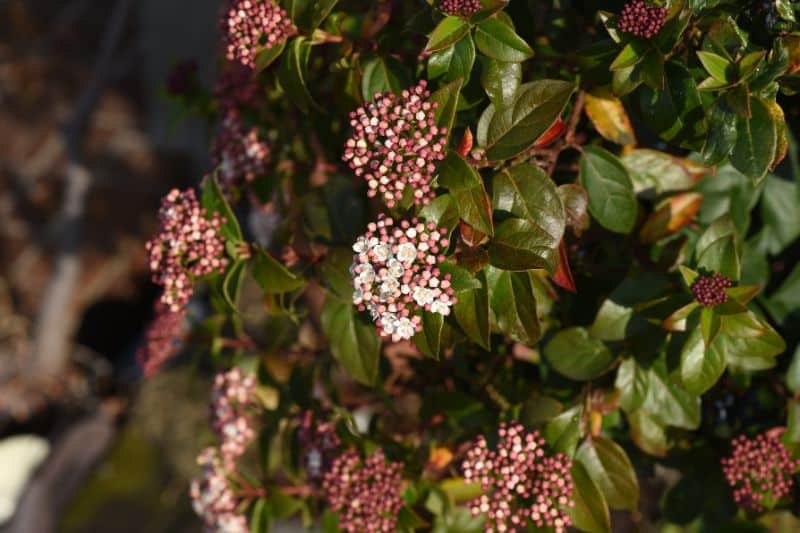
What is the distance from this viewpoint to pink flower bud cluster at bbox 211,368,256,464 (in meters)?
1.06

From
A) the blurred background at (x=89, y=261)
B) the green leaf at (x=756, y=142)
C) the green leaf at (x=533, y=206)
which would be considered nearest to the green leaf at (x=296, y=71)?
the green leaf at (x=533, y=206)

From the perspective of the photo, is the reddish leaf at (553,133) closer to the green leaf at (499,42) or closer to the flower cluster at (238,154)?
the green leaf at (499,42)

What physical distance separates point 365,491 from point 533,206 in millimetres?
374

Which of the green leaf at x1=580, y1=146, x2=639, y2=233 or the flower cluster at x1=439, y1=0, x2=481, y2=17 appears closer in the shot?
the flower cluster at x1=439, y1=0, x2=481, y2=17

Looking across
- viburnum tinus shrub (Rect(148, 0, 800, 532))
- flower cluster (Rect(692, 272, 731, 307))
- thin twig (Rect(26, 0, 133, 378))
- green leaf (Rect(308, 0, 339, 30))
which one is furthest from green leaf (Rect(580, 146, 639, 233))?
thin twig (Rect(26, 0, 133, 378))

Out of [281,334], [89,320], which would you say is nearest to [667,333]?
[281,334]

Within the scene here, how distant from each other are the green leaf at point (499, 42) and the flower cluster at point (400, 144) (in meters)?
0.08

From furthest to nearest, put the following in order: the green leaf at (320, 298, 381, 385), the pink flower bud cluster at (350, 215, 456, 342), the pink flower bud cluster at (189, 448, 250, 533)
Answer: the pink flower bud cluster at (189, 448, 250, 533) < the green leaf at (320, 298, 381, 385) < the pink flower bud cluster at (350, 215, 456, 342)

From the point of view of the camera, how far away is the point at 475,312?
76 cm

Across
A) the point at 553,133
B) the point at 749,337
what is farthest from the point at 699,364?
the point at 553,133

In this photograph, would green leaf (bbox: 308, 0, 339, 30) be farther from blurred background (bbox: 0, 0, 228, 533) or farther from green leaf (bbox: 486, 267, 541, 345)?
blurred background (bbox: 0, 0, 228, 533)

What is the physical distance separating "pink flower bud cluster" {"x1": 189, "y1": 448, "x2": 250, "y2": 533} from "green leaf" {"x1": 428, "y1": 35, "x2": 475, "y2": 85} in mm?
574

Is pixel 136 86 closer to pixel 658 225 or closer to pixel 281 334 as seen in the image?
pixel 281 334

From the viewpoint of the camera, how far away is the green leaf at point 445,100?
29.7 inches
